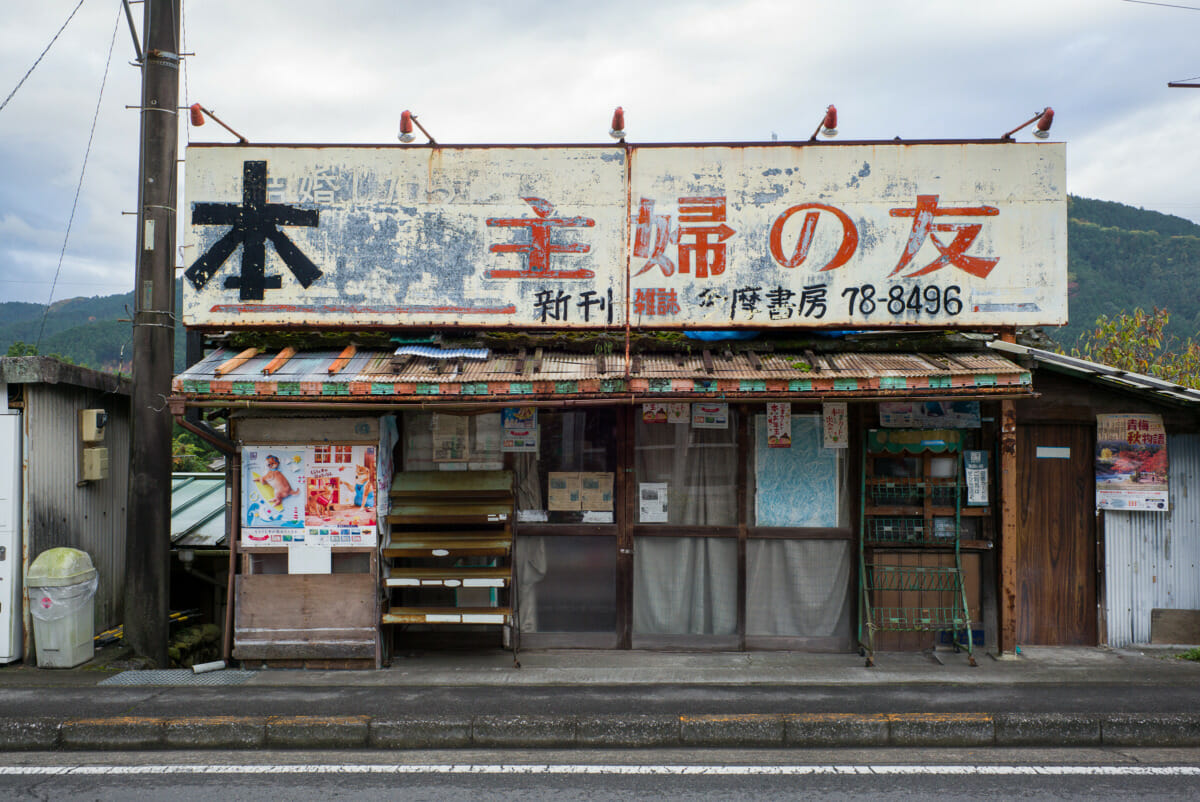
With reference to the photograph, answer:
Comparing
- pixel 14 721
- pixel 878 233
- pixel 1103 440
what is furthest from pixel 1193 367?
pixel 14 721

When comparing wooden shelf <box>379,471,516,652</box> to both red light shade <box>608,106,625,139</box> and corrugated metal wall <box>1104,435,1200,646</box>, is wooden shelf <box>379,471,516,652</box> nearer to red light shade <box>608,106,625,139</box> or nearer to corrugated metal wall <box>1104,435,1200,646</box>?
red light shade <box>608,106,625,139</box>

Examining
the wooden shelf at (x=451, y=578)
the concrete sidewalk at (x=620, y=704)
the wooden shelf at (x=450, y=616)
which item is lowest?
the concrete sidewalk at (x=620, y=704)

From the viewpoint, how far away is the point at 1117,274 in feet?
233

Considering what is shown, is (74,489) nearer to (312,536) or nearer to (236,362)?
(236,362)

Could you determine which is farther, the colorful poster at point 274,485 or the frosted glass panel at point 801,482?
the frosted glass panel at point 801,482

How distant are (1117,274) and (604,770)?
82621 millimetres

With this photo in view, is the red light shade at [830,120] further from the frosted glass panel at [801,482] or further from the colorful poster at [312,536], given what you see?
the colorful poster at [312,536]

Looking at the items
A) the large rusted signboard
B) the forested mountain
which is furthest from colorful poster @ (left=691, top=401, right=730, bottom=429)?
the forested mountain

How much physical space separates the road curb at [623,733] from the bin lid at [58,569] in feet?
6.01

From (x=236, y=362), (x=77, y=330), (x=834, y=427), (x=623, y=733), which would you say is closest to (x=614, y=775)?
(x=623, y=733)

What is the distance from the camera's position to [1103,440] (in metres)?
8.65

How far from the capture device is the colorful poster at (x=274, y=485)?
7.90 metres

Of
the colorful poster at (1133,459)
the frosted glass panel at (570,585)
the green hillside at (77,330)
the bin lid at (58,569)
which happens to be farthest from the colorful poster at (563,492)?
the green hillside at (77,330)

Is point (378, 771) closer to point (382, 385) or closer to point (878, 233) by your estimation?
point (382, 385)
